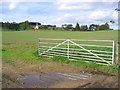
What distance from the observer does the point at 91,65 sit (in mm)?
7941

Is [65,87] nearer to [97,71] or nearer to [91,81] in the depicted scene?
[91,81]

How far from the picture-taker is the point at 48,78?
6348 millimetres

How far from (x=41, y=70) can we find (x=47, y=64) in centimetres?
120

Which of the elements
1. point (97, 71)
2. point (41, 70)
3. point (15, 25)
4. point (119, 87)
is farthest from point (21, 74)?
point (15, 25)

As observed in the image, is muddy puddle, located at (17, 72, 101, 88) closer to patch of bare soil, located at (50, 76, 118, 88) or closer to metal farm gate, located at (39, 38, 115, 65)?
patch of bare soil, located at (50, 76, 118, 88)

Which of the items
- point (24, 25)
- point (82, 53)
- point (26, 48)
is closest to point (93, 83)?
point (82, 53)

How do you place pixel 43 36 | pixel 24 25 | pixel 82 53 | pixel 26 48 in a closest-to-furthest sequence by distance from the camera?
pixel 82 53
pixel 26 48
pixel 43 36
pixel 24 25

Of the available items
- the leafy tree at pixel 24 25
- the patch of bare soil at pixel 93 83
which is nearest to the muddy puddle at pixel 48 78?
the patch of bare soil at pixel 93 83

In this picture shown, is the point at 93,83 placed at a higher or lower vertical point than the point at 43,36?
lower

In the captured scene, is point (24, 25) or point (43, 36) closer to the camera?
point (43, 36)

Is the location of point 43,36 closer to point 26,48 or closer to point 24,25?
point 26,48

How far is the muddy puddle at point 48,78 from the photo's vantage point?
5684 millimetres

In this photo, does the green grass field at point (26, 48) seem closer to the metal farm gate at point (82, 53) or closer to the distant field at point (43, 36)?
the distant field at point (43, 36)

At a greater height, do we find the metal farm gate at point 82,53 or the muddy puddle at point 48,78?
the metal farm gate at point 82,53
